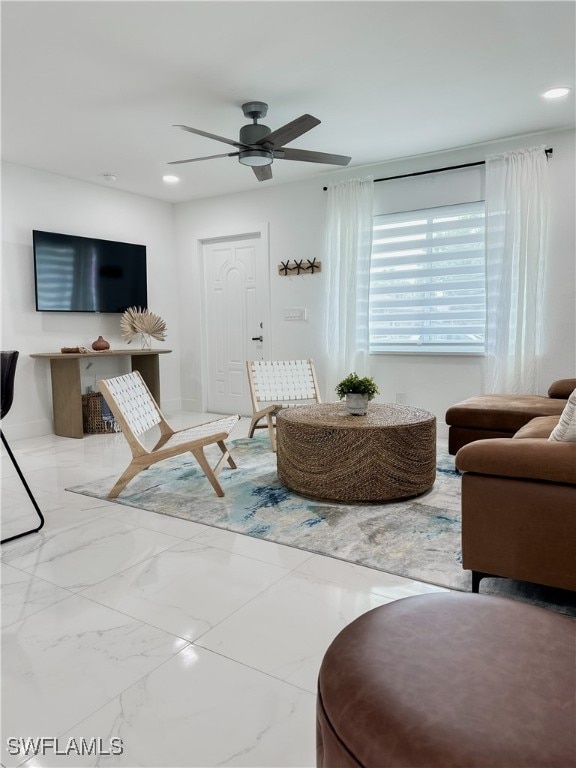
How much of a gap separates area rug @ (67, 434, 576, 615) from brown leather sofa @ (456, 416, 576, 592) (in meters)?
0.20

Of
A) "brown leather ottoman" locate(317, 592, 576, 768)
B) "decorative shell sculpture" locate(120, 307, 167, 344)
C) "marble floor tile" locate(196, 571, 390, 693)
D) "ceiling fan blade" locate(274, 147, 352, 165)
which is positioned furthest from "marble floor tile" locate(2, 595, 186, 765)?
"decorative shell sculpture" locate(120, 307, 167, 344)

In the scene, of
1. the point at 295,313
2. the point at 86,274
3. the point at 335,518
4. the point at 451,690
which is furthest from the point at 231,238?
the point at 451,690

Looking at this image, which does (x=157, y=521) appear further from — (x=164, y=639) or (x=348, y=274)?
(x=348, y=274)

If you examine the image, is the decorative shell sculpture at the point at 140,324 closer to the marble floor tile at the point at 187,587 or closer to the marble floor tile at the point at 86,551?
the marble floor tile at the point at 86,551

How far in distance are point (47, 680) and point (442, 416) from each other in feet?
13.8

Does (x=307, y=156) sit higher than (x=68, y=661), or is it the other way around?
(x=307, y=156)

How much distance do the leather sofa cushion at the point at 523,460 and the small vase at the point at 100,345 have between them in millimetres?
4397

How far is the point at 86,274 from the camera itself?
18.0ft

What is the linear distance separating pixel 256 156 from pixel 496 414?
243 centimetres

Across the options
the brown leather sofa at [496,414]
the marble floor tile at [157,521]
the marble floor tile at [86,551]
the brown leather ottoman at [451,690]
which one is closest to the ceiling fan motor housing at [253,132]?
the brown leather sofa at [496,414]

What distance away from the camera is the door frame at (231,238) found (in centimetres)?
596

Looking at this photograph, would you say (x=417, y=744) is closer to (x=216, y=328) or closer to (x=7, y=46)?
(x=7, y=46)

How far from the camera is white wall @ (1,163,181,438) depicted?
493 centimetres

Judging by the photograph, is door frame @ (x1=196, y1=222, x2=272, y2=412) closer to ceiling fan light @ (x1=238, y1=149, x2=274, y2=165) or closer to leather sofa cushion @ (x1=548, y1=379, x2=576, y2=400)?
ceiling fan light @ (x1=238, y1=149, x2=274, y2=165)
